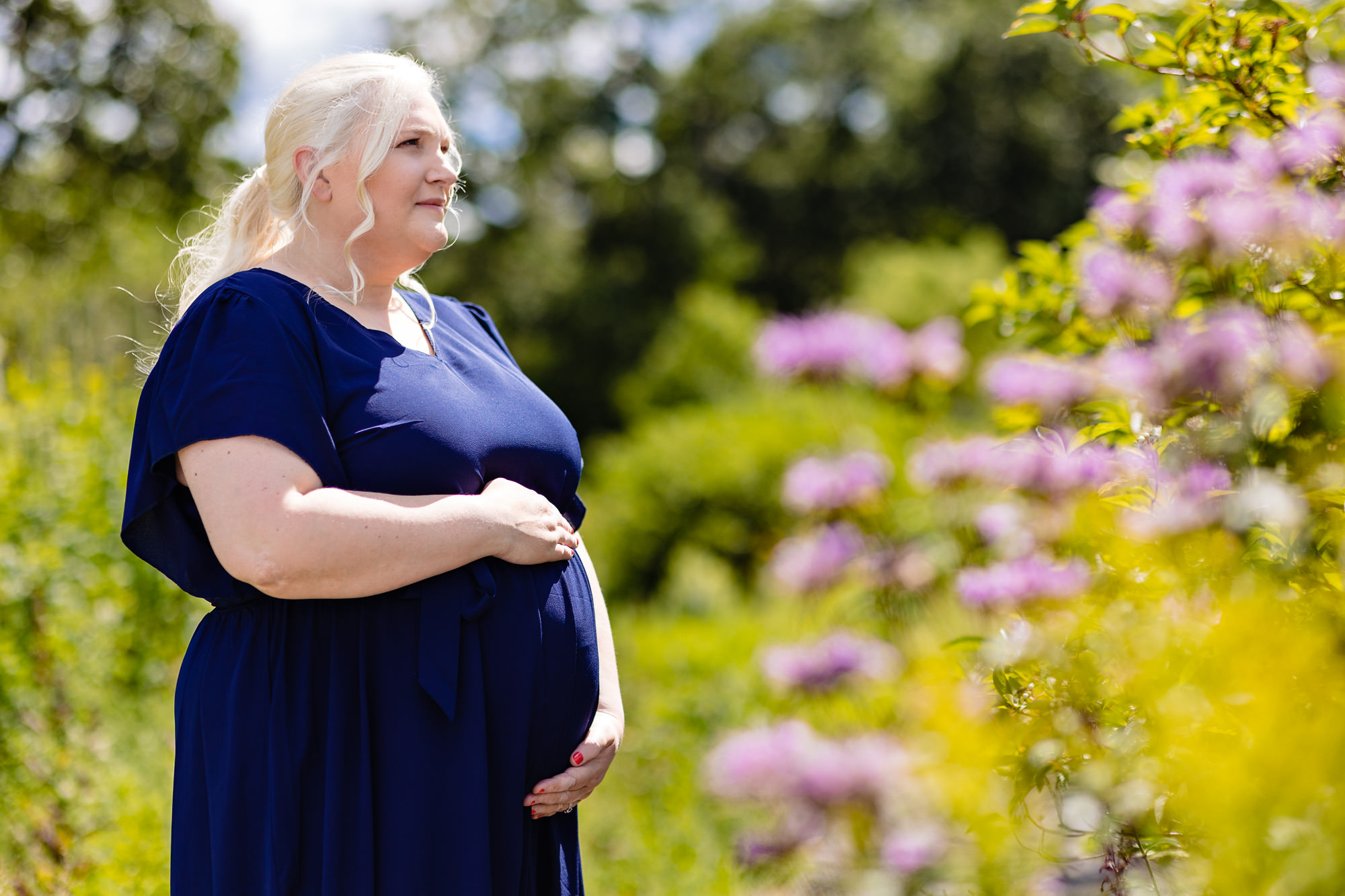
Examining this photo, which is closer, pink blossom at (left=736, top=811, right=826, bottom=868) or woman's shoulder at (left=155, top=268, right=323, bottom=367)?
woman's shoulder at (left=155, top=268, right=323, bottom=367)

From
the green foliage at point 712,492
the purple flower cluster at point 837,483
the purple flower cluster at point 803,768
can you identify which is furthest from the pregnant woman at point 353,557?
the green foliage at point 712,492

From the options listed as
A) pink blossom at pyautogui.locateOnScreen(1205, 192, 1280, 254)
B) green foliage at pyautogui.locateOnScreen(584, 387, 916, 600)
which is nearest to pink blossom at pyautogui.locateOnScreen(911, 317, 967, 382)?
pink blossom at pyautogui.locateOnScreen(1205, 192, 1280, 254)

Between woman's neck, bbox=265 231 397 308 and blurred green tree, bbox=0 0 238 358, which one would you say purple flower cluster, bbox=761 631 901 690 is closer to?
woman's neck, bbox=265 231 397 308

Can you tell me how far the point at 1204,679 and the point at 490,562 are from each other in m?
1.07

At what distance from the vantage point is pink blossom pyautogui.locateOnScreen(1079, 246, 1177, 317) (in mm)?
1857

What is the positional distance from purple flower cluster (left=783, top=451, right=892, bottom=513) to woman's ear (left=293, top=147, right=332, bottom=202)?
2.07 m

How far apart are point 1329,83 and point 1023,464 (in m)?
1.00

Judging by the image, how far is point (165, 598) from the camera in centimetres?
481

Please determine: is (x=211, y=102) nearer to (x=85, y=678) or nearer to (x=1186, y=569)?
(x=85, y=678)

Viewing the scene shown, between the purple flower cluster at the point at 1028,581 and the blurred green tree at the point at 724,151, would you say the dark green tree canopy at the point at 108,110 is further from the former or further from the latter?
the purple flower cluster at the point at 1028,581

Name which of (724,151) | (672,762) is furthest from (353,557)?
(724,151)

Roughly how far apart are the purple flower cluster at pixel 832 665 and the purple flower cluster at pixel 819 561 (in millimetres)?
229

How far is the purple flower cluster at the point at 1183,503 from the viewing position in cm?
129

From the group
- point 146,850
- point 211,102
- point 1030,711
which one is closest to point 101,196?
point 211,102
